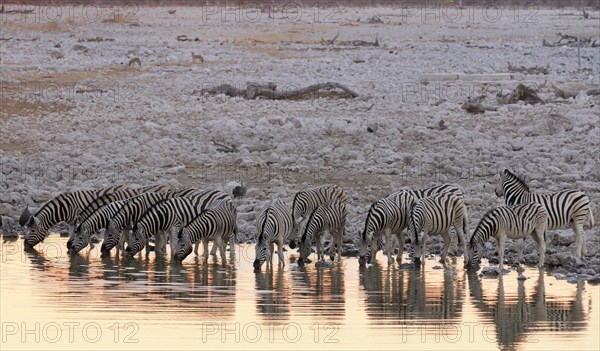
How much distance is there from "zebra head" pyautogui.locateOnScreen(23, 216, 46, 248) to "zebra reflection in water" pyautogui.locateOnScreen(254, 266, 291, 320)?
2858mm

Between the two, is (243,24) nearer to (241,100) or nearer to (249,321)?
(241,100)

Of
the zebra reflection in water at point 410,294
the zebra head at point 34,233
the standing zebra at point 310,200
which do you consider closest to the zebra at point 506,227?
the zebra reflection in water at point 410,294

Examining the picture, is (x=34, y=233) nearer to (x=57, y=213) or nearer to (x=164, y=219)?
(x=57, y=213)

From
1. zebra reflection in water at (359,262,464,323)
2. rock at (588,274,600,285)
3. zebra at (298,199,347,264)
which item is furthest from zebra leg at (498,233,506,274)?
zebra at (298,199,347,264)

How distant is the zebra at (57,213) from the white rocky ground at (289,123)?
952 mm

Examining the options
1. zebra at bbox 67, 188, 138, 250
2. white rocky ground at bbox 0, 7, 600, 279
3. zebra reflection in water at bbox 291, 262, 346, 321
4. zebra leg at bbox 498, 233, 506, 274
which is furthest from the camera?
white rocky ground at bbox 0, 7, 600, 279

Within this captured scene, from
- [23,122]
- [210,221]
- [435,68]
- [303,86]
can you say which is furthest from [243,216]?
[435,68]

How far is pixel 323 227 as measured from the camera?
1390cm

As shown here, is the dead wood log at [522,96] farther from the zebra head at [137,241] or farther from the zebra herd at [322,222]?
the zebra head at [137,241]

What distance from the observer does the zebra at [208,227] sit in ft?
45.2

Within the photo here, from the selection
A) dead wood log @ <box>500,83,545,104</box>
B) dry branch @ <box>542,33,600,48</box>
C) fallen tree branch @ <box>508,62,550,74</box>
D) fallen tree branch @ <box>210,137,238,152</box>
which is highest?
dry branch @ <box>542,33,600,48</box>

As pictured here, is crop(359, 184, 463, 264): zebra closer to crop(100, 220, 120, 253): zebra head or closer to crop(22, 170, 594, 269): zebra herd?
crop(22, 170, 594, 269): zebra herd

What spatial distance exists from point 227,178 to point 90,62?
514 inches

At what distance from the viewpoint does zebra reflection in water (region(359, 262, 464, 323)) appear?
11473mm
